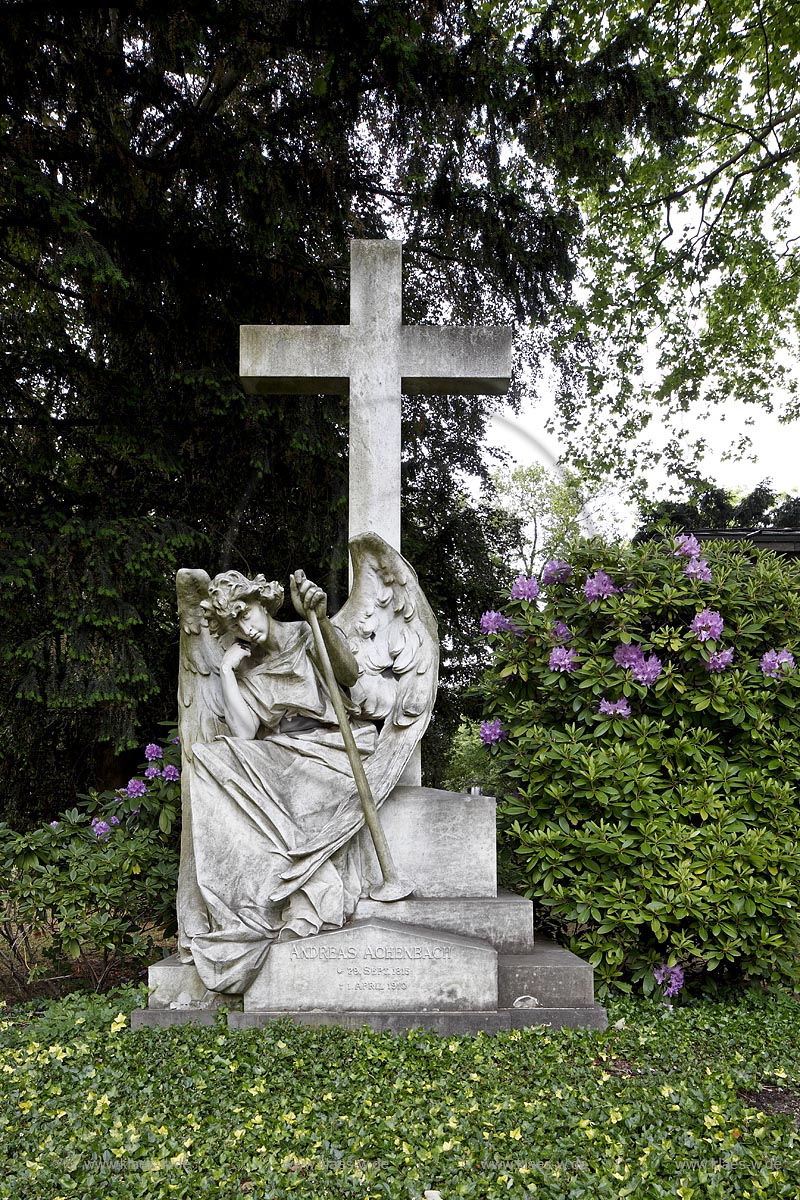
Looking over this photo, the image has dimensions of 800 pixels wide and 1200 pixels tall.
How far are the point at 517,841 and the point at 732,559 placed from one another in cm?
186

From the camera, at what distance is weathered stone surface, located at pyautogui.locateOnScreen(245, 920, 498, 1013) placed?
143 inches

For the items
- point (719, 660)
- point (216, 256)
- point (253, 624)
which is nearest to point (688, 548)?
point (719, 660)

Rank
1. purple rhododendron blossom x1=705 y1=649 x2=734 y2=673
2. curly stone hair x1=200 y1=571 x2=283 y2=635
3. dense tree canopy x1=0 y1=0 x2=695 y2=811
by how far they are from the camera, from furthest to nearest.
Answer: dense tree canopy x1=0 y1=0 x2=695 y2=811
purple rhododendron blossom x1=705 y1=649 x2=734 y2=673
curly stone hair x1=200 y1=571 x2=283 y2=635

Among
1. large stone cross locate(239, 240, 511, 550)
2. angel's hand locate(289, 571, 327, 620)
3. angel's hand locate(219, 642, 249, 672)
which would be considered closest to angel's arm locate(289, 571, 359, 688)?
angel's hand locate(289, 571, 327, 620)

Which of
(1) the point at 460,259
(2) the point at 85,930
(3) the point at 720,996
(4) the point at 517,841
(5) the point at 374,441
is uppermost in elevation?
(1) the point at 460,259

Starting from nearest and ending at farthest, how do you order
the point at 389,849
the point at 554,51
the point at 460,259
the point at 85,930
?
the point at 389,849, the point at 85,930, the point at 554,51, the point at 460,259

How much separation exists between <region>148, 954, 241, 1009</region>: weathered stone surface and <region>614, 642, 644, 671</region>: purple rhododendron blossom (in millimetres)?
2382

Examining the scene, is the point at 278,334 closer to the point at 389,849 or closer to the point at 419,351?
the point at 419,351

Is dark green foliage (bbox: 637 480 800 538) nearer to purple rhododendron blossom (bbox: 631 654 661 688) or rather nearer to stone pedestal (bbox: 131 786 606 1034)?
purple rhododendron blossom (bbox: 631 654 661 688)

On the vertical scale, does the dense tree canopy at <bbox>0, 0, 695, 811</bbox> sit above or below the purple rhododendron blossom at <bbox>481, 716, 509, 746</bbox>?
above

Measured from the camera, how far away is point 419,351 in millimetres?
4836

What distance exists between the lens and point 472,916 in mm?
3955

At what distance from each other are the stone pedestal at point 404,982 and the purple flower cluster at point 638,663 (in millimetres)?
1396

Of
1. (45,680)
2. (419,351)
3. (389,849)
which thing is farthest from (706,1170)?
(45,680)
